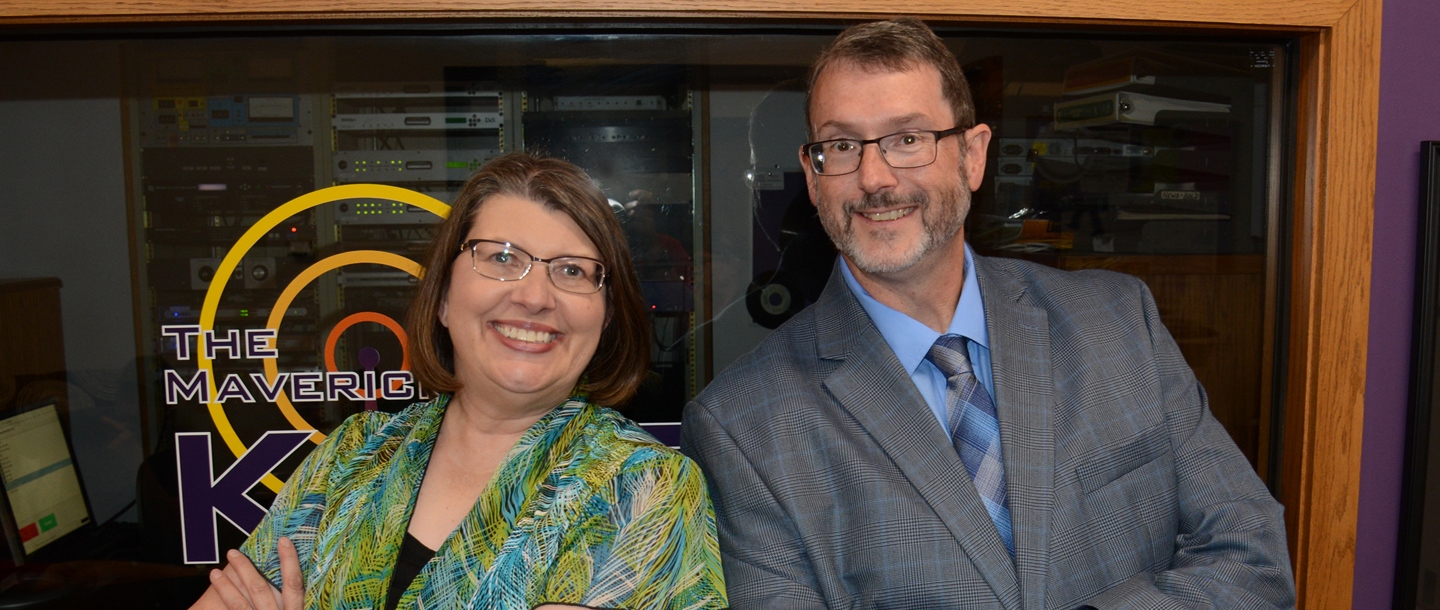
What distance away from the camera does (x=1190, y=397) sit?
1.36 metres

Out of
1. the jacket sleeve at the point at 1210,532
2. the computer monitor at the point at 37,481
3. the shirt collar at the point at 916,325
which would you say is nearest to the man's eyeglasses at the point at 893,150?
the shirt collar at the point at 916,325

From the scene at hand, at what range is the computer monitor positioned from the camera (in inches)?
82.3

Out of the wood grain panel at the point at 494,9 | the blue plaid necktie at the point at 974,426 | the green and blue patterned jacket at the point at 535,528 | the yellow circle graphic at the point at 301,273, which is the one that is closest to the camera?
the green and blue patterned jacket at the point at 535,528

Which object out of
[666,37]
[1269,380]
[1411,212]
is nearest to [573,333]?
[666,37]

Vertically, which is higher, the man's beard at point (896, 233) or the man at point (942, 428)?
the man's beard at point (896, 233)

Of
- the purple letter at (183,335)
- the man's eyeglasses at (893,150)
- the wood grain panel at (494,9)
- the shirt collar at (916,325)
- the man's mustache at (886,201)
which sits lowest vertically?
the purple letter at (183,335)

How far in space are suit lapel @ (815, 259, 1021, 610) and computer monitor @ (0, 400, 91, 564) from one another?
205 cm

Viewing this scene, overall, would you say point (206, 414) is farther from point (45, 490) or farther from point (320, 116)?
point (320, 116)

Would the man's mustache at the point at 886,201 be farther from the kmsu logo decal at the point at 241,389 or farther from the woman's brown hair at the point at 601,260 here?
the kmsu logo decal at the point at 241,389

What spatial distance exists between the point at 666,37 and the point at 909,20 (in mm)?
743

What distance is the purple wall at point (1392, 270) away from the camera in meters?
1.86

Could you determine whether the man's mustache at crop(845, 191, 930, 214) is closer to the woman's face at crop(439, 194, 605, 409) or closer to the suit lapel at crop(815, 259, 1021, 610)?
the suit lapel at crop(815, 259, 1021, 610)

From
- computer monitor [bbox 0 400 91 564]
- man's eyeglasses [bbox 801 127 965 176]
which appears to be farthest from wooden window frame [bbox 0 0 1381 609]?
computer monitor [bbox 0 400 91 564]

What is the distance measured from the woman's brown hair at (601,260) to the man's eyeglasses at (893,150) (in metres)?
0.37
